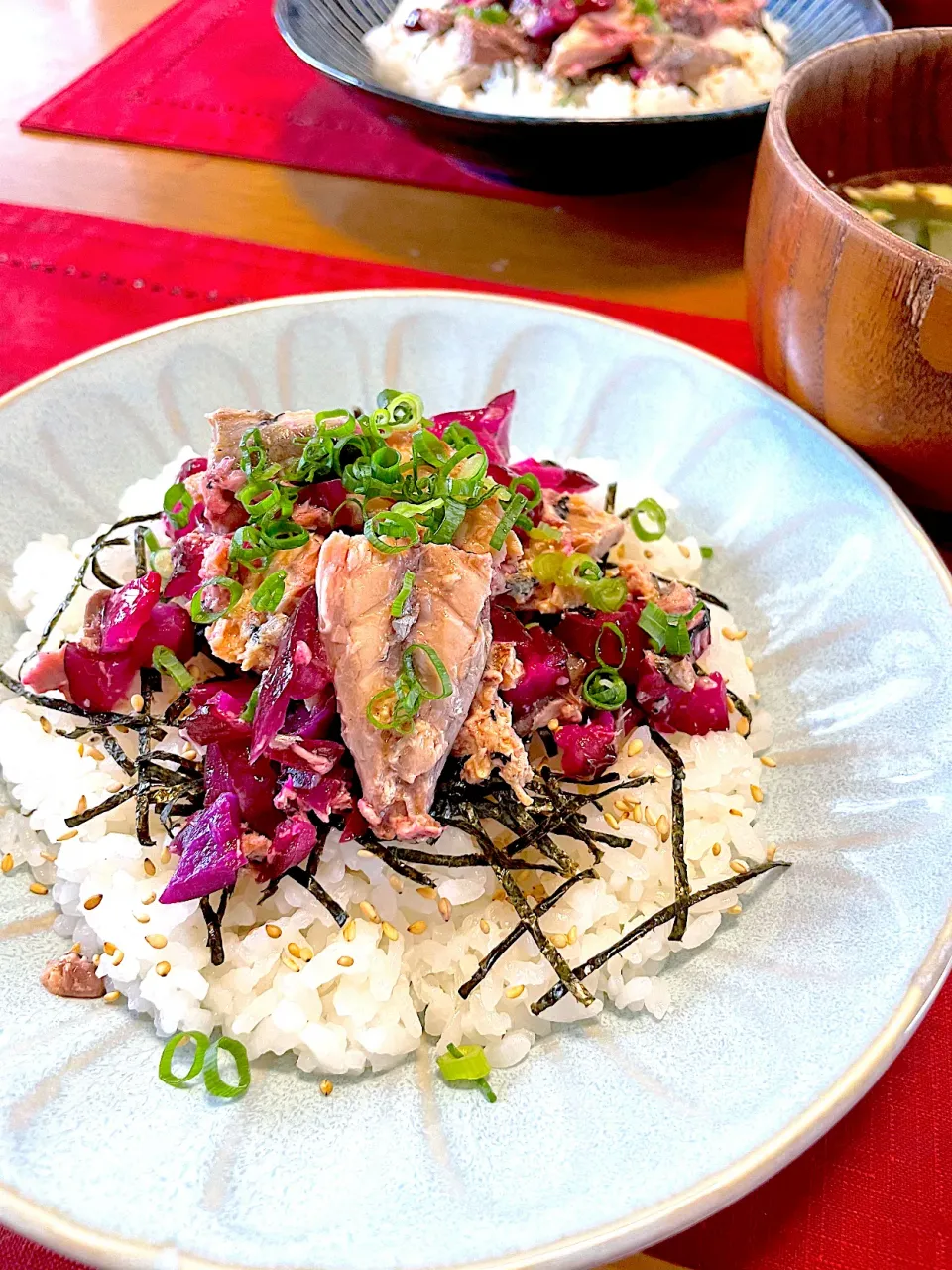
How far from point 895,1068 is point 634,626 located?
0.83 meters

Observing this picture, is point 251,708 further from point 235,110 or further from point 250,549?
point 235,110

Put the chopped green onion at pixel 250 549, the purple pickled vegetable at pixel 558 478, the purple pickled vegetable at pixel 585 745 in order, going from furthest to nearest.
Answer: the purple pickled vegetable at pixel 558 478
the purple pickled vegetable at pixel 585 745
the chopped green onion at pixel 250 549

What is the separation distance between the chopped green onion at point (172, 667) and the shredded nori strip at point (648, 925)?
0.81 m

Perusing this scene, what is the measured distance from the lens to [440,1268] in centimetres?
111

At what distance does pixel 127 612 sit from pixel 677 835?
41.7 inches

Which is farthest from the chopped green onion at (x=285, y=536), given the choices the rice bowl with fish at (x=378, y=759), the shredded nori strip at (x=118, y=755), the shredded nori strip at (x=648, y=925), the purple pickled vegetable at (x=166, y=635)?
the shredded nori strip at (x=648, y=925)

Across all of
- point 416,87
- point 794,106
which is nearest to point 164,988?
point 794,106

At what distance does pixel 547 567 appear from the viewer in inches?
69.2

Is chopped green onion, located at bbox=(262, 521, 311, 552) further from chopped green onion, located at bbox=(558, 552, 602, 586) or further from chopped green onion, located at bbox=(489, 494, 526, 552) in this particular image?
chopped green onion, located at bbox=(558, 552, 602, 586)

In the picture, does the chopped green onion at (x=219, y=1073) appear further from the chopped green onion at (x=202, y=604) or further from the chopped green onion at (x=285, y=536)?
the chopped green onion at (x=285, y=536)

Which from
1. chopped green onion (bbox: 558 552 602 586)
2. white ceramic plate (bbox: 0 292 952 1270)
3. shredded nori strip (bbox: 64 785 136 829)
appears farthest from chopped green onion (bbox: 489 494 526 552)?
shredded nori strip (bbox: 64 785 136 829)

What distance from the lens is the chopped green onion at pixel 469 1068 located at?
1.41m

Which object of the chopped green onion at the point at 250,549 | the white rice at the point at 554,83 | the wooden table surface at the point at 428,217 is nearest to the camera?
the chopped green onion at the point at 250,549

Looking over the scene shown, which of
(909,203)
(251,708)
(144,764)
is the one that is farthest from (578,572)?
(909,203)
